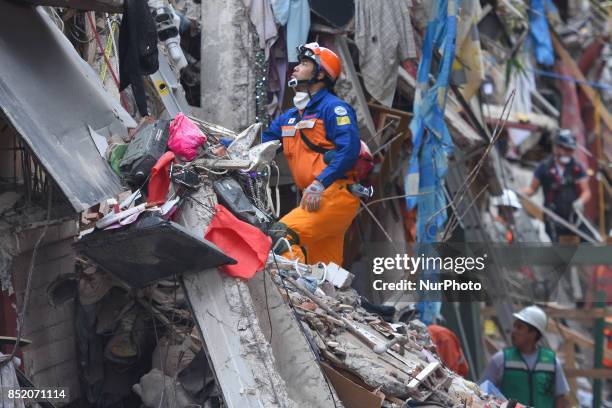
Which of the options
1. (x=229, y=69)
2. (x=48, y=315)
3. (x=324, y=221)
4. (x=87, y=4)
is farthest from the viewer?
(x=229, y=69)

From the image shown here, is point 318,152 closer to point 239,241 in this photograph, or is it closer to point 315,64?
Answer: point 315,64

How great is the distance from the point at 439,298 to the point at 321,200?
6.55ft

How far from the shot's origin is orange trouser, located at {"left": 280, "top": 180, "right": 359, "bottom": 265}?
10.5 metres

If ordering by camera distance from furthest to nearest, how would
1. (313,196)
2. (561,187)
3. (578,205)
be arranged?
(578,205), (561,187), (313,196)

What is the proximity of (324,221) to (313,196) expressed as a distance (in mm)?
249

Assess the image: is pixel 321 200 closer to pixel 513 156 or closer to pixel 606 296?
pixel 606 296

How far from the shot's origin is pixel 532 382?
1060 centimetres

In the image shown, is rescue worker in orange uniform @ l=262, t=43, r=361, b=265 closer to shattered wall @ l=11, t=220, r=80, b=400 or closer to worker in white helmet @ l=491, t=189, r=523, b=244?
shattered wall @ l=11, t=220, r=80, b=400

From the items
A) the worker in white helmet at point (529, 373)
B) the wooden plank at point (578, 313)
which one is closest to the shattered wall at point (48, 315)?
the worker in white helmet at point (529, 373)

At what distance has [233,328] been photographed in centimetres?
802

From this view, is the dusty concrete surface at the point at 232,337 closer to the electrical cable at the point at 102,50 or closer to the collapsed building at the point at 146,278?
the collapsed building at the point at 146,278

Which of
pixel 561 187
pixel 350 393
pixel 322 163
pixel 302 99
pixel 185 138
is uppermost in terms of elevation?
pixel 185 138

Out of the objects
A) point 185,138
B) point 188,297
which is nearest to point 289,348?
point 188,297

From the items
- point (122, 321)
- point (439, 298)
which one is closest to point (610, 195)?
point (439, 298)
